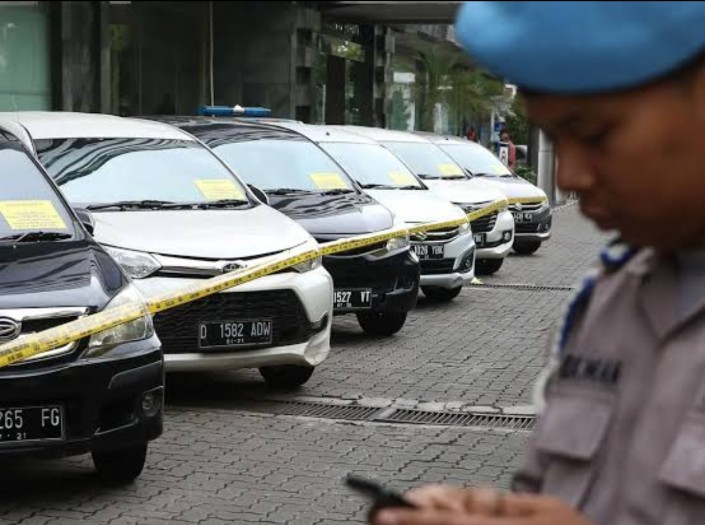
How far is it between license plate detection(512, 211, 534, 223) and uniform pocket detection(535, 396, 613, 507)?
16686mm

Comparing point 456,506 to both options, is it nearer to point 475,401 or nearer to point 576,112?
point 576,112

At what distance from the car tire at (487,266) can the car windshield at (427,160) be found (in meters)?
1.12

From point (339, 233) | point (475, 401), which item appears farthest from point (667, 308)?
point (339, 233)

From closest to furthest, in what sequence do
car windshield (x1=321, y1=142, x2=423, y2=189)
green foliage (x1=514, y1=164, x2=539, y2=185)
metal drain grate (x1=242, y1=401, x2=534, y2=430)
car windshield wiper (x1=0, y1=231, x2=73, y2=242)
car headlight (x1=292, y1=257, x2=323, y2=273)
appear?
car windshield wiper (x1=0, y1=231, x2=73, y2=242) < metal drain grate (x1=242, y1=401, x2=534, y2=430) < car headlight (x1=292, y1=257, x2=323, y2=273) < car windshield (x1=321, y1=142, x2=423, y2=189) < green foliage (x1=514, y1=164, x2=539, y2=185)

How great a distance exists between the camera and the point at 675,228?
1.20 meters

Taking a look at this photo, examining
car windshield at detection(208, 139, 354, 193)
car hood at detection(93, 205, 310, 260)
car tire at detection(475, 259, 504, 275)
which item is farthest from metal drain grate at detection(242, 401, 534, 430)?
car tire at detection(475, 259, 504, 275)

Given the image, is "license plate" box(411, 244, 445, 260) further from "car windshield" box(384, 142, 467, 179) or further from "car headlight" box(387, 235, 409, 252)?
"car windshield" box(384, 142, 467, 179)

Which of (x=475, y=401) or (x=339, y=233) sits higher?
(x=339, y=233)

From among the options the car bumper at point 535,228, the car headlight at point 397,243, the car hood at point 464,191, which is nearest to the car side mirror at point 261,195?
the car headlight at point 397,243

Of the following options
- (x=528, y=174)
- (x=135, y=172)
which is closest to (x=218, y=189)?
(x=135, y=172)

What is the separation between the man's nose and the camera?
1.21 metres

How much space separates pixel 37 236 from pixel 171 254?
4.01 feet

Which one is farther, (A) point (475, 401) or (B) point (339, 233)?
(B) point (339, 233)

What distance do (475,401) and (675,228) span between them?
Answer: 275 inches
